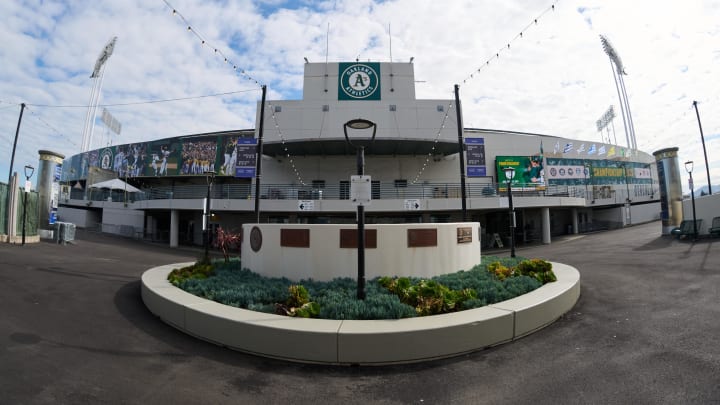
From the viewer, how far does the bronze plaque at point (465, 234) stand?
8602 millimetres

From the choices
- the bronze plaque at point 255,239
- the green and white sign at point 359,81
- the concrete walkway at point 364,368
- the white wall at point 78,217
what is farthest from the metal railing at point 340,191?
the concrete walkway at point 364,368

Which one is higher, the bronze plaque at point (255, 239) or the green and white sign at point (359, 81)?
the green and white sign at point (359, 81)

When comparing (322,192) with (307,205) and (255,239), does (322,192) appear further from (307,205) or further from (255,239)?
(255,239)

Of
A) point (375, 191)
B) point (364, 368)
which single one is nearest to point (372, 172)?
point (375, 191)

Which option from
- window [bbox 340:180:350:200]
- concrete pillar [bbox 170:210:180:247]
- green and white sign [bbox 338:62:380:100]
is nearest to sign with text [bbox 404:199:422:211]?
window [bbox 340:180:350:200]

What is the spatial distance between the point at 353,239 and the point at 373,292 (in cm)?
158

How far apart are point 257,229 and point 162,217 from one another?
27823mm

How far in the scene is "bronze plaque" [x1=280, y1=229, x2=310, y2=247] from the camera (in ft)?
25.3

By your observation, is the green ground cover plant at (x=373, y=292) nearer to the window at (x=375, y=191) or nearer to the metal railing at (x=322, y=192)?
the metal railing at (x=322, y=192)

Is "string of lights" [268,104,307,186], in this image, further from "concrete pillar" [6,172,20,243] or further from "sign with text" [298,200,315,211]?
"concrete pillar" [6,172,20,243]

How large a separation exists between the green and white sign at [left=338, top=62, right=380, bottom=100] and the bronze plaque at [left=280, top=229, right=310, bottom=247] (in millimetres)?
21591

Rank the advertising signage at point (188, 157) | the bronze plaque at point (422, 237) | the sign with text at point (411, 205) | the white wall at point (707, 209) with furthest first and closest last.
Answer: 1. the advertising signage at point (188, 157)
2. the sign with text at point (411, 205)
3. the white wall at point (707, 209)
4. the bronze plaque at point (422, 237)

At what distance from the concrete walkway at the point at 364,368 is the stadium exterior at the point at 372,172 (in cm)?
1508

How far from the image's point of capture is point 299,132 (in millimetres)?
26391
